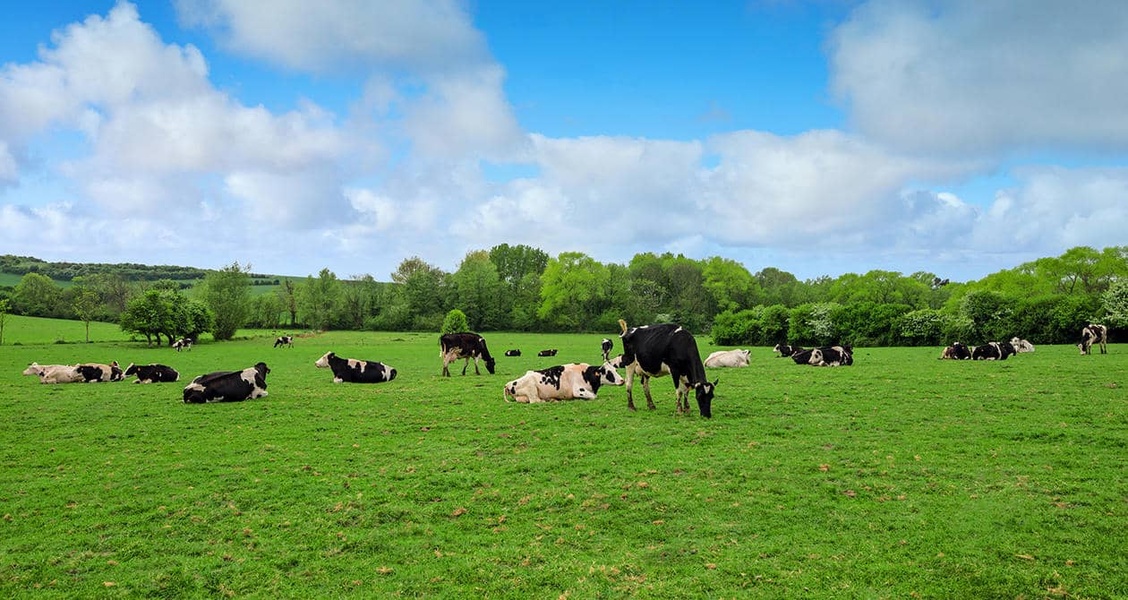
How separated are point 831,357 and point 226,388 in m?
23.1

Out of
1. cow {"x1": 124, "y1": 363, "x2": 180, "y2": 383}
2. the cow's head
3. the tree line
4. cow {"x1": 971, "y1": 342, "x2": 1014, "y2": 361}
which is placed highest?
the tree line

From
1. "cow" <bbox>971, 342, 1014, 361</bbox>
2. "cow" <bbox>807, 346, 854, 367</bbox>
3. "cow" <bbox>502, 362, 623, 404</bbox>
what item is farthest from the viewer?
"cow" <bbox>971, 342, 1014, 361</bbox>

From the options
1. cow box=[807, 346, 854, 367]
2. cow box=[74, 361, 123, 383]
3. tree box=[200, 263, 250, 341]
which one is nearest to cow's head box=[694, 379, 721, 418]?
cow box=[807, 346, 854, 367]

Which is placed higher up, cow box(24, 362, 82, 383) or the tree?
the tree

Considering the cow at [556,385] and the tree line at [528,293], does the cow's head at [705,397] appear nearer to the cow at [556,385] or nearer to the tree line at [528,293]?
the cow at [556,385]

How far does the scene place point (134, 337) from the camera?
59406 millimetres

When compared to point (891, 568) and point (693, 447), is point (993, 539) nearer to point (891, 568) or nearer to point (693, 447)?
point (891, 568)

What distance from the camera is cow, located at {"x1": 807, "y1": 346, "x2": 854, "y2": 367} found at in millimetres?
25938

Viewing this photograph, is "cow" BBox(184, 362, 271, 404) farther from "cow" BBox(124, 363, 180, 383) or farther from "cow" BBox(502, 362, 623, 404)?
"cow" BBox(124, 363, 180, 383)

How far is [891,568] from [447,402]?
1231 cm

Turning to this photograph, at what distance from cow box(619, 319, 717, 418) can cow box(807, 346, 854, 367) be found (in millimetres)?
14773

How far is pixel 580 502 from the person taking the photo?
25.4 ft

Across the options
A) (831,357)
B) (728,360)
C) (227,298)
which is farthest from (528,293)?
(831,357)

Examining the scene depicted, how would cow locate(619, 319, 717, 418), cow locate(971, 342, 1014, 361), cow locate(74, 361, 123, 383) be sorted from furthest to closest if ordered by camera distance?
1. cow locate(971, 342, 1014, 361)
2. cow locate(74, 361, 123, 383)
3. cow locate(619, 319, 717, 418)
